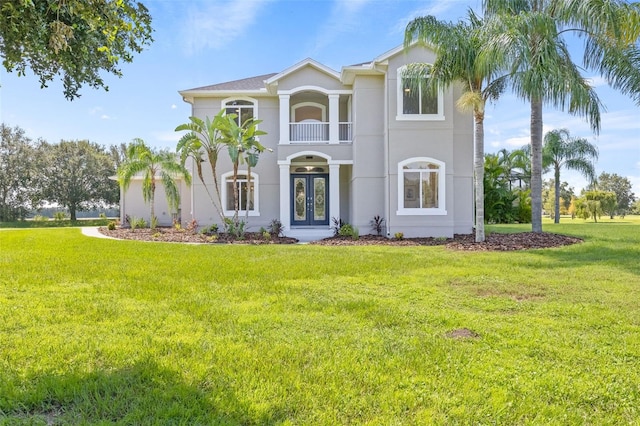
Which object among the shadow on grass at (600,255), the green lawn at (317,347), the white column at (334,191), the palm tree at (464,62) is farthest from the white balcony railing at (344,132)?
the green lawn at (317,347)

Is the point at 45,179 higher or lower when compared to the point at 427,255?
higher

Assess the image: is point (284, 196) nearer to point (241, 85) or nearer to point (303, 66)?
point (303, 66)

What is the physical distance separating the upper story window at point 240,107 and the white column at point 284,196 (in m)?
3.26

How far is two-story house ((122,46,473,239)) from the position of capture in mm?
14930

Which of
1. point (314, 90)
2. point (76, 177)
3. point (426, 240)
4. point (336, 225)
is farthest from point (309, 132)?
point (76, 177)

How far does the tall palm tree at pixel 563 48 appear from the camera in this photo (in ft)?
36.3

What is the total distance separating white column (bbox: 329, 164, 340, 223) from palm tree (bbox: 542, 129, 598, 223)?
57.2 ft

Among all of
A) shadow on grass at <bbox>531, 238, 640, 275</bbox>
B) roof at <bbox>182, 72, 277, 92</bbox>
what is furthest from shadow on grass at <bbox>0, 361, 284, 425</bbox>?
roof at <bbox>182, 72, 277, 92</bbox>

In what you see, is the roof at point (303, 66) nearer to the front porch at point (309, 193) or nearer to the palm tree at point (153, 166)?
the front porch at point (309, 193)

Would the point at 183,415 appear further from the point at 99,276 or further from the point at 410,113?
the point at 410,113

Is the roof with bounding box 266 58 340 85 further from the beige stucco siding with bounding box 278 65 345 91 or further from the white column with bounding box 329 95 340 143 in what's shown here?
the white column with bounding box 329 95 340 143

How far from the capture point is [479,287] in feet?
22.8

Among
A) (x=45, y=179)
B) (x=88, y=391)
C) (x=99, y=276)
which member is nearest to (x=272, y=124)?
(x=99, y=276)

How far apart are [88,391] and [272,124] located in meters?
15.7
